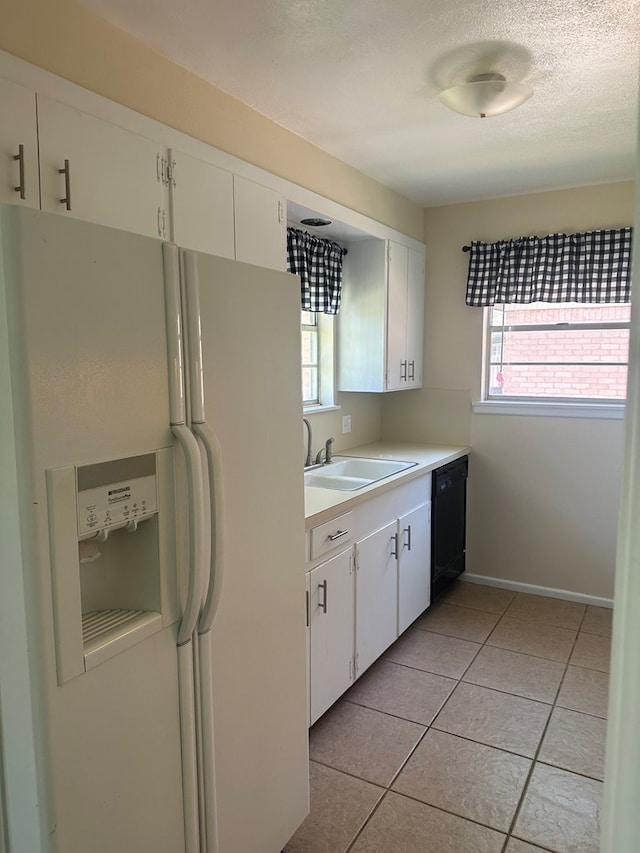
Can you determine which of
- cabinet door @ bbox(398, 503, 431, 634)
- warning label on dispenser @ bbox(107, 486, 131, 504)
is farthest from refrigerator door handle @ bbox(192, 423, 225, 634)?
cabinet door @ bbox(398, 503, 431, 634)

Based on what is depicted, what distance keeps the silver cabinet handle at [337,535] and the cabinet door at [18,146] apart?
1516mm

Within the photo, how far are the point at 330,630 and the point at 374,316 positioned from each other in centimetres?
188

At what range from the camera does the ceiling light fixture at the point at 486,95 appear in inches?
83.1

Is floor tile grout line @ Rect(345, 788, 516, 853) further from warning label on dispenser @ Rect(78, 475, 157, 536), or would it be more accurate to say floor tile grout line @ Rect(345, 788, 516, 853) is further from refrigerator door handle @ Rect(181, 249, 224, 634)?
warning label on dispenser @ Rect(78, 475, 157, 536)

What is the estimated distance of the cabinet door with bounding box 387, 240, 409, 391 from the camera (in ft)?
11.6

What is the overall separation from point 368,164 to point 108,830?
2.97 meters

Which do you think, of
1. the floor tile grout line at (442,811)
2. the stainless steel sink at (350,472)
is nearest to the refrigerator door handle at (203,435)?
the floor tile grout line at (442,811)

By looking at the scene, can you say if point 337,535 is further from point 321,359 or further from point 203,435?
point 321,359

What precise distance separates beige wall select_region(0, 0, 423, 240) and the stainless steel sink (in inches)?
55.8

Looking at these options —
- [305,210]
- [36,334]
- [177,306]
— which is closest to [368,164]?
[305,210]

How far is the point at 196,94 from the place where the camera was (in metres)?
2.09

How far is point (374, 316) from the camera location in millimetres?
3496

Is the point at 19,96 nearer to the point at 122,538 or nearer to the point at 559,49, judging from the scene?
the point at 122,538

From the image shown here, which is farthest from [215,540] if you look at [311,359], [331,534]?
[311,359]
